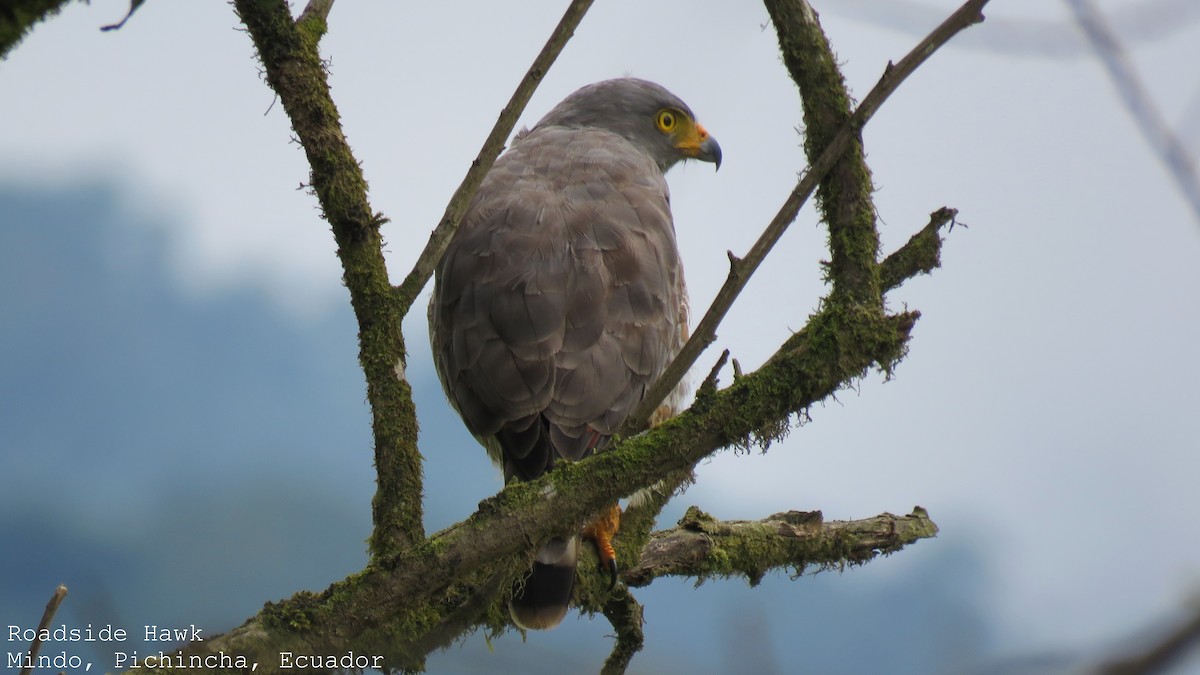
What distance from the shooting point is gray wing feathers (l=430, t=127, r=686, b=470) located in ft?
11.4

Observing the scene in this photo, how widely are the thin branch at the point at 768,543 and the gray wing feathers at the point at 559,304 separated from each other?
0.69m

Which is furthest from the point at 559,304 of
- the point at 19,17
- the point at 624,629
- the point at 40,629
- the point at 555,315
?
the point at 19,17

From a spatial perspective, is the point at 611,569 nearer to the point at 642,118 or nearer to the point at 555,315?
the point at 555,315

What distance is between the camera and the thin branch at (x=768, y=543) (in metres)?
4.00

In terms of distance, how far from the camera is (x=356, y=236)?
294 cm

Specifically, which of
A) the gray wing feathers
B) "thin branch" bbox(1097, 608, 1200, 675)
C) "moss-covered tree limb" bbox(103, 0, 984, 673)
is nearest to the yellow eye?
the gray wing feathers

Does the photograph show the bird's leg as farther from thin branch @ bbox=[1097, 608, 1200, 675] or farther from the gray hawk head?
thin branch @ bbox=[1097, 608, 1200, 675]

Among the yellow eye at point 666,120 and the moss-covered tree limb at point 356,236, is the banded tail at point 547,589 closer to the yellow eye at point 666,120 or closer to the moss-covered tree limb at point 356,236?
the moss-covered tree limb at point 356,236

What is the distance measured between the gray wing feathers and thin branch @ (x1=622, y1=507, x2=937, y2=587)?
27.1 inches

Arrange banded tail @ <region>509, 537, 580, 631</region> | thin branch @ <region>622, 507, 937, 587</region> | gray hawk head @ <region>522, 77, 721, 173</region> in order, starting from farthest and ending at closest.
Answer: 1. gray hawk head @ <region>522, 77, 721, 173</region>
2. thin branch @ <region>622, 507, 937, 587</region>
3. banded tail @ <region>509, 537, 580, 631</region>

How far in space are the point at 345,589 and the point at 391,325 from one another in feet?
2.27

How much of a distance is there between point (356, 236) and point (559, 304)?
860 mm

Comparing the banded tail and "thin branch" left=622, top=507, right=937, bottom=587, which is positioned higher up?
"thin branch" left=622, top=507, right=937, bottom=587

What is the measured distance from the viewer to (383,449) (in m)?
2.81
